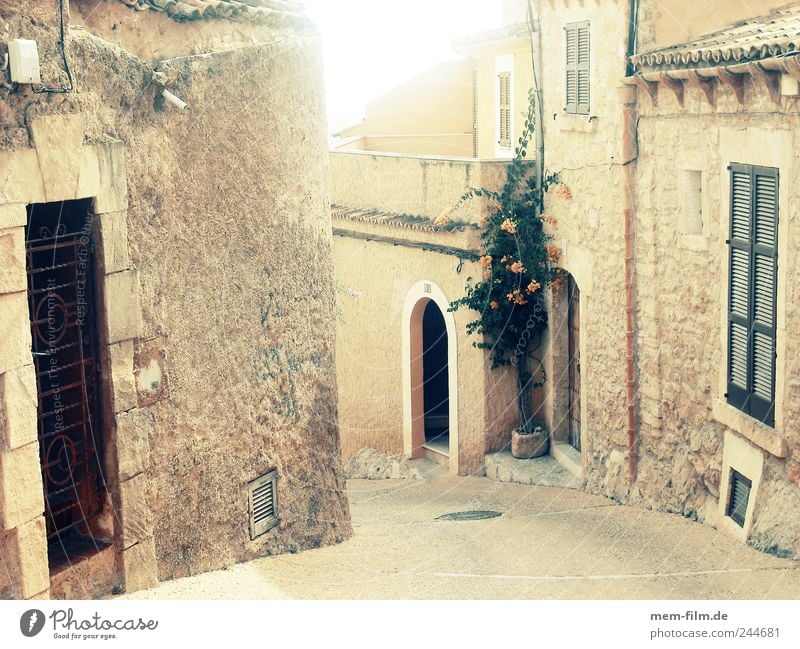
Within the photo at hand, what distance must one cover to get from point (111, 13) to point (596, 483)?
22.7 ft

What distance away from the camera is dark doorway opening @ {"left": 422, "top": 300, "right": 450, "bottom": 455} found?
52.3 feet

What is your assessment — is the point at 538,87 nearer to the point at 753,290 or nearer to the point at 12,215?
the point at 753,290

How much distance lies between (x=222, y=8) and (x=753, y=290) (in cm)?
424

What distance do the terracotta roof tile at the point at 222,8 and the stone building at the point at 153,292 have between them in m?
0.02

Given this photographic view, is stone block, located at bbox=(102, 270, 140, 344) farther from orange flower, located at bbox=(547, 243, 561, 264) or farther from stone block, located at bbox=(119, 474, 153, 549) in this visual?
orange flower, located at bbox=(547, 243, 561, 264)

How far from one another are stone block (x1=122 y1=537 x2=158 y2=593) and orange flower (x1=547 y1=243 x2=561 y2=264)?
6.59 meters

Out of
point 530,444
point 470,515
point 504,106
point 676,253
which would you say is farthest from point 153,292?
point 504,106

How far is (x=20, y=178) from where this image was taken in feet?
20.1

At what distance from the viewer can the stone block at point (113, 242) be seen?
22.2ft

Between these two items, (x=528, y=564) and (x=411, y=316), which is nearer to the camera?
(x=528, y=564)

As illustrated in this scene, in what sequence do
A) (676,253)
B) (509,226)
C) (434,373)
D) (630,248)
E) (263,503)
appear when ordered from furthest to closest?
(434,373) < (509,226) < (630,248) < (676,253) < (263,503)

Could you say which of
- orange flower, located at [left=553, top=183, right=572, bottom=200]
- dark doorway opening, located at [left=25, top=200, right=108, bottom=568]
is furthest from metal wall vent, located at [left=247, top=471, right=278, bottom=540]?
orange flower, located at [left=553, top=183, right=572, bottom=200]

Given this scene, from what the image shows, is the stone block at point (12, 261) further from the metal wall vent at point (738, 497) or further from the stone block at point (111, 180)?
the metal wall vent at point (738, 497)

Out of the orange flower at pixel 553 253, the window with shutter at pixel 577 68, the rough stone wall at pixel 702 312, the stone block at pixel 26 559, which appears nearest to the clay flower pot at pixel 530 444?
the orange flower at pixel 553 253
